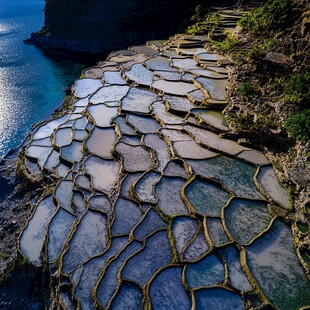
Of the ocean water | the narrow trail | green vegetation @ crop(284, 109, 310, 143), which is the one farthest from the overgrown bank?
the ocean water

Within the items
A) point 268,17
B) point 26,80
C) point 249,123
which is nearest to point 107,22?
point 26,80

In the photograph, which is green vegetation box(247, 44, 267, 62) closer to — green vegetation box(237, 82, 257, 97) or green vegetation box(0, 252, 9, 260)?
green vegetation box(237, 82, 257, 97)

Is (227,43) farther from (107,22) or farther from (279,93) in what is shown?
(107,22)

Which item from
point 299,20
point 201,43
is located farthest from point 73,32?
point 299,20

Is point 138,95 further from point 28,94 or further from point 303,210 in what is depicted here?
point 28,94

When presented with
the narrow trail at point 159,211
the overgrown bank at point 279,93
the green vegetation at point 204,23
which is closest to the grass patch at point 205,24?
the green vegetation at point 204,23

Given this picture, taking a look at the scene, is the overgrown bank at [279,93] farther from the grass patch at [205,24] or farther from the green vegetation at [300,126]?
the grass patch at [205,24]
